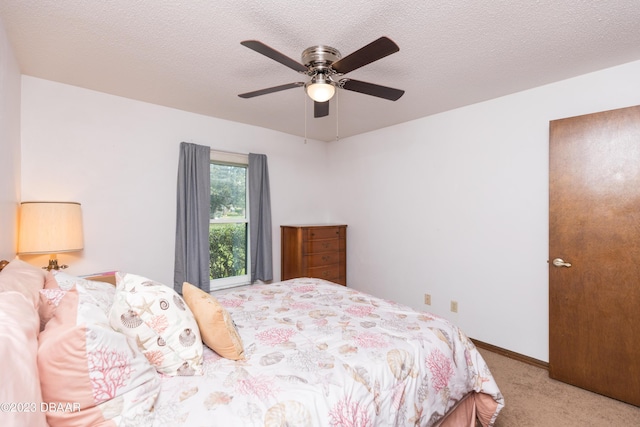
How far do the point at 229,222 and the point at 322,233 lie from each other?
121 centimetres

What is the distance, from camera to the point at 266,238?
3900 mm

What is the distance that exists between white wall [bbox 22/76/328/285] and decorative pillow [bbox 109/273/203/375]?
1.94m

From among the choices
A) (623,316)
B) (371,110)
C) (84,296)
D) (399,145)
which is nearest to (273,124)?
(371,110)

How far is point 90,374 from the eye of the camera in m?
0.88

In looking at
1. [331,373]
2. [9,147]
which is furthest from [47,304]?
[9,147]

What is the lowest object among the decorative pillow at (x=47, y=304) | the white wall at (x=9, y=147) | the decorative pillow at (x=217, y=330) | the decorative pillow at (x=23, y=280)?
the decorative pillow at (x=217, y=330)

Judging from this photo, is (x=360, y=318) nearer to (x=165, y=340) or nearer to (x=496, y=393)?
(x=496, y=393)

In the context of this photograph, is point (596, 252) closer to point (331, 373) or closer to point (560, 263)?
point (560, 263)

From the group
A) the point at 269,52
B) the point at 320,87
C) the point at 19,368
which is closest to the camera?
the point at 19,368

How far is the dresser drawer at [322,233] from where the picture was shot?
156 inches

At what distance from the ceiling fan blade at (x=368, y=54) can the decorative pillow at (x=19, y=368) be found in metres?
1.61

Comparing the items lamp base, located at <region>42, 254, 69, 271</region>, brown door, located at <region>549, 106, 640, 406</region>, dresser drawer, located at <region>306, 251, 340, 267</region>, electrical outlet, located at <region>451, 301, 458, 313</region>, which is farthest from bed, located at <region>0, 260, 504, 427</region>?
dresser drawer, located at <region>306, 251, 340, 267</region>

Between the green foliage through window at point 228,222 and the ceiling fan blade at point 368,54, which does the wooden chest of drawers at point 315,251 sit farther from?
the ceiling fan blade at point 368,54

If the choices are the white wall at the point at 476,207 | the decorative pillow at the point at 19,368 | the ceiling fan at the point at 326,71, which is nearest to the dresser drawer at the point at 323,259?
the white wall at the point at 476,207
